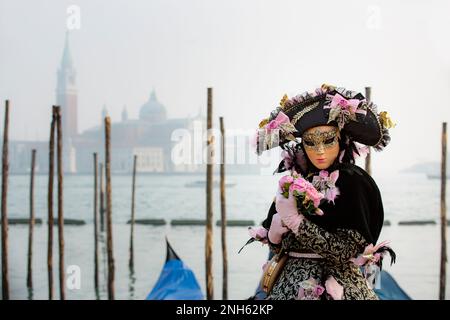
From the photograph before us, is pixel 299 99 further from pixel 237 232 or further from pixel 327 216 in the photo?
pixel 237 232

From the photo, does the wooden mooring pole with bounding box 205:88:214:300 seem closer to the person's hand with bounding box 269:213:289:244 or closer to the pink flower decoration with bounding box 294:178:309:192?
the person's hand with bounding box 269:213:289:244

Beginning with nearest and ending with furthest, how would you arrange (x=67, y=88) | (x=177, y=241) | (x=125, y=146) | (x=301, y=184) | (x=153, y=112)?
1. (x=301, y=184)
2. (x=177, y=241)
3. (x=125, y=146)
4. (x=153, y=112)
5. (x=67, y=88)

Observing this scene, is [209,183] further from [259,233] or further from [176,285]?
[259,233]

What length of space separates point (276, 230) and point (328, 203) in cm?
21

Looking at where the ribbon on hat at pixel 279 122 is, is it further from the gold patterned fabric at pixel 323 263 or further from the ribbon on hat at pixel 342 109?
the gold patterned fabric at pixel 323 263

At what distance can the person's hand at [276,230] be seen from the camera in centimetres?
269

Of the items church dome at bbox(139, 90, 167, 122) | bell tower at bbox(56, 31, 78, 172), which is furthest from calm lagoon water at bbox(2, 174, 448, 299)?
bell tower at bbox(56, 31, 78, 172)

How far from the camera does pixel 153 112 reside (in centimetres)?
9119

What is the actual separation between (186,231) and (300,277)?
3288 cm

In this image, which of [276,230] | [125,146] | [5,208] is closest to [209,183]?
[5,208]

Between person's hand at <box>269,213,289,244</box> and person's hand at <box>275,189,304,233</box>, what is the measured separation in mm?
66
